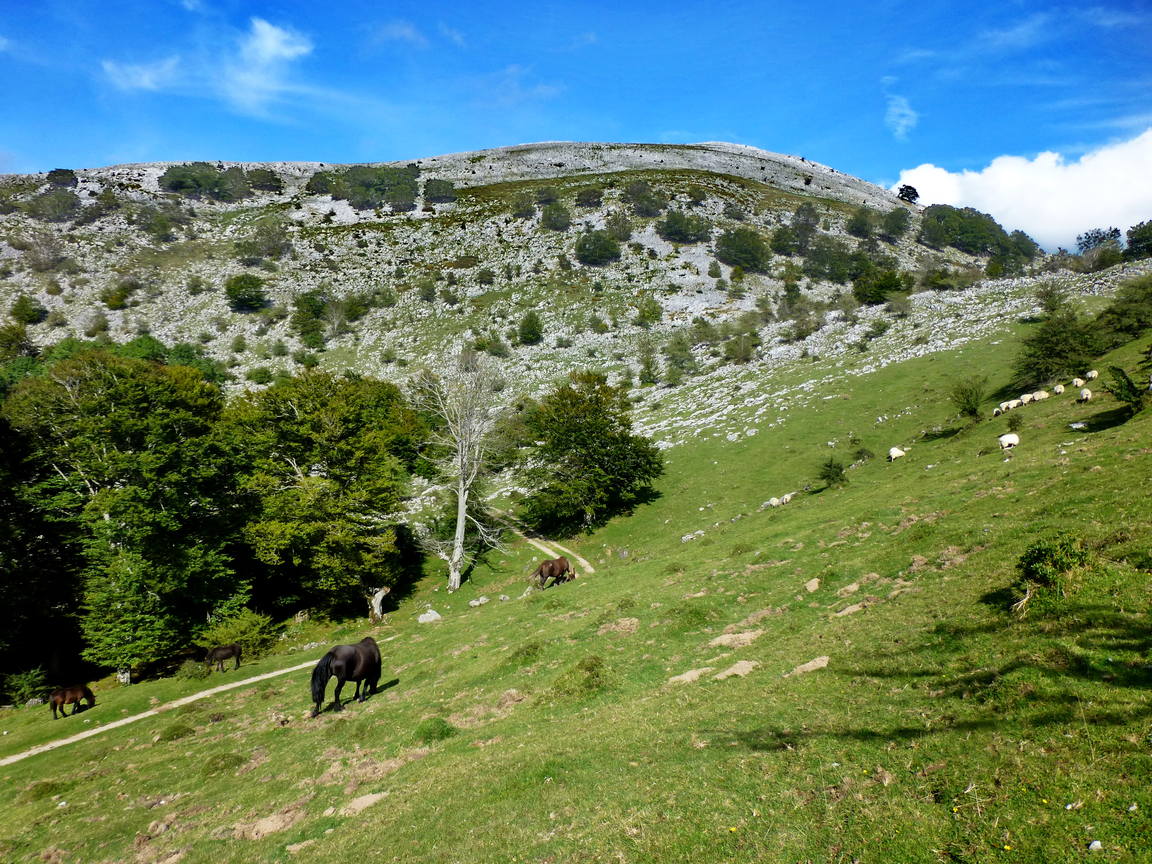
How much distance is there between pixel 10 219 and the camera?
463 feet

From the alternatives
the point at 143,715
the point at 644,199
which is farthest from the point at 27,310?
the point at 644,199

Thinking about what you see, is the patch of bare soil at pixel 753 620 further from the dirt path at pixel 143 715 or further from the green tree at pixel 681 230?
the green tree at pixel 681 230

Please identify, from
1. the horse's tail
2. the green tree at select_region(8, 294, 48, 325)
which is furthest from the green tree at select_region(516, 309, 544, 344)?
the green tree at select_region(8, 294, 48, 325)

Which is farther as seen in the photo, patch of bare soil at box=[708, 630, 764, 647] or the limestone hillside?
the limestone hillside

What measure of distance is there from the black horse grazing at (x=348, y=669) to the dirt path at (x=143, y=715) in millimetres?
10233

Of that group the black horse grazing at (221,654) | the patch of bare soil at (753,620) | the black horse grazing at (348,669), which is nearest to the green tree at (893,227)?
the patch of bare soil at (753,620)

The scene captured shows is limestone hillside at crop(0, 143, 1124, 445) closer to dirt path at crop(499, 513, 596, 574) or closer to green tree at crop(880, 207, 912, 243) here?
green tree at crop(880, 207, 912, 243)

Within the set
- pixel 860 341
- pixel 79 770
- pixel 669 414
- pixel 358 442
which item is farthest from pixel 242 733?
pixel 860 341

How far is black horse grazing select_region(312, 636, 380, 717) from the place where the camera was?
20344mm

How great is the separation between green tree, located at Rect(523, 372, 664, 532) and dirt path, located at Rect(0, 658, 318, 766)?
24.6 meters

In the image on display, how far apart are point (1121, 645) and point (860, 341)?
259 ft

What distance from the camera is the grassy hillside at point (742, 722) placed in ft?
24.6

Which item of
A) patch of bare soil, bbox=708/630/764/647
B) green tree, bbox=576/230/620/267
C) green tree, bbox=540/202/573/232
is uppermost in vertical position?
green tree, bbox=540/202/573/232

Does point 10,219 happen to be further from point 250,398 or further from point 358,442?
point 358,442
